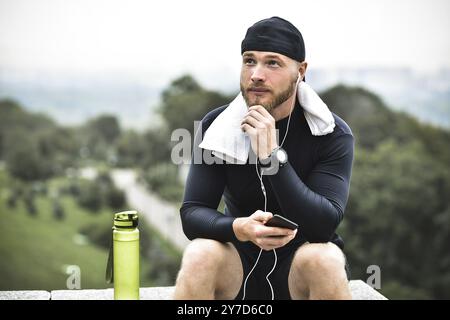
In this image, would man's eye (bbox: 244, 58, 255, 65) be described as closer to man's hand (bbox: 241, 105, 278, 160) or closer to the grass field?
man's hand (bbox: 241, 105, 278, 160)

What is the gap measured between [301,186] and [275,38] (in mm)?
564

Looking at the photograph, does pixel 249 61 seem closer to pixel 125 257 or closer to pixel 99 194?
pixel 125 257

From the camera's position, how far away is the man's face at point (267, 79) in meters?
2.23

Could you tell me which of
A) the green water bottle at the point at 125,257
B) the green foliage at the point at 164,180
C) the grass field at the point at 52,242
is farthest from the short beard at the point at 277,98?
the grass field at the point at 52,242

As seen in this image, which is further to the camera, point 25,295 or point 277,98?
point 25,295

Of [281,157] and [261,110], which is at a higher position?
[261,110]

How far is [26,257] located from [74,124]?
5.24m

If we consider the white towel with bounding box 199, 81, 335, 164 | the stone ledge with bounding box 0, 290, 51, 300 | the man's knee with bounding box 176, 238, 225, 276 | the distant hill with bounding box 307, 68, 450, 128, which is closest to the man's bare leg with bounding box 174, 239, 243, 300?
the man's knee with bounding box 176, 238, 225, 276

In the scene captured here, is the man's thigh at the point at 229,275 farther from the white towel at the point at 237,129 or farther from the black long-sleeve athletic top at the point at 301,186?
the white towel at the point at 237,129

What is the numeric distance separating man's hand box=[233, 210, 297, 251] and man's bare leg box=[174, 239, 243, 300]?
12 cm

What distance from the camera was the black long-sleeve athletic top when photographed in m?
2.10

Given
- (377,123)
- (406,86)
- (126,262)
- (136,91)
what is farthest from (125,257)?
(406,86)

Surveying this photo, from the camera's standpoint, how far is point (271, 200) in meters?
2.30
